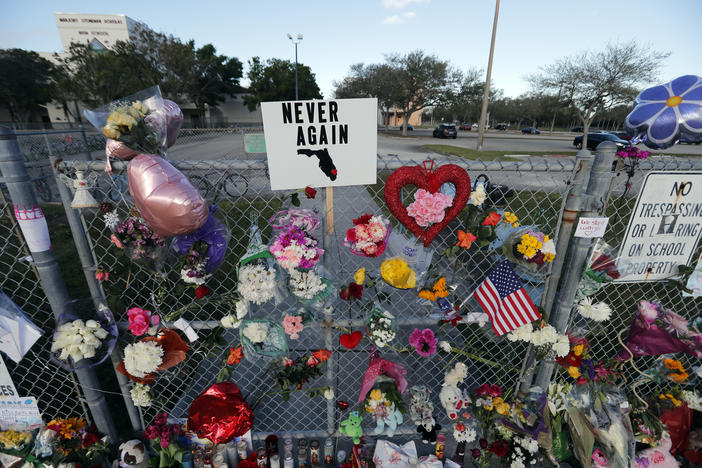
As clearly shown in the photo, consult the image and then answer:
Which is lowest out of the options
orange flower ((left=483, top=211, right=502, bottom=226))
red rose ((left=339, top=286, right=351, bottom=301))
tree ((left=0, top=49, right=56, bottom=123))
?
red rose ((left=339, top=286, right=351, bottom=301))

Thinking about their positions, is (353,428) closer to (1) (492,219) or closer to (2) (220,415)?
(2) (220,415)

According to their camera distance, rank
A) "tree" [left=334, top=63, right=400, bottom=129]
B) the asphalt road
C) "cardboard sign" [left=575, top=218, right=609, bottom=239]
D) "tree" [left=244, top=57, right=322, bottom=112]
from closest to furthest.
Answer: "cardboard sign" [left=575, top=218, right=609, bottom=239], the asphalt road, "tree" [left=334, top=63, right=400, bottom=129], "tree" [left=244, top=57, right=322, bottom=112]

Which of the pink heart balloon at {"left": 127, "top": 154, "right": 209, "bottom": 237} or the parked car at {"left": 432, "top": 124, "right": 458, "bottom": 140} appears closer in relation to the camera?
the pink heart balloon at {"left": 127, "top": 154, "right": 209, "bottom": 237}

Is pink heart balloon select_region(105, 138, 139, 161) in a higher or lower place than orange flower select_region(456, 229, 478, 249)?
higher

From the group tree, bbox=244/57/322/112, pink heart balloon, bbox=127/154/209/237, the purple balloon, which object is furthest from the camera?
tree, bbox=244/57/322/112

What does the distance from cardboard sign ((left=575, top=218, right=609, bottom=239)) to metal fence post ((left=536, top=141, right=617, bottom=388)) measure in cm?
7

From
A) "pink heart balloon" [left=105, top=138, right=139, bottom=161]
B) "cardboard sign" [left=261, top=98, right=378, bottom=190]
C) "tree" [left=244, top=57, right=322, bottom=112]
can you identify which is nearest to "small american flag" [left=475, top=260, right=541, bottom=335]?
"cardboard sign" [left=261, top=98, right=378, bottom=190]

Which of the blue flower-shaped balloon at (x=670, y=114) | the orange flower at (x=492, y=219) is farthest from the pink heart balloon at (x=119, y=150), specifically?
the blue flower-shaped balloon at (x=670, y=114)

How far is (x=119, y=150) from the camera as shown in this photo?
162cm

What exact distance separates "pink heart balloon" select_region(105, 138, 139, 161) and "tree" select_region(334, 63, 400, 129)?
3397cm

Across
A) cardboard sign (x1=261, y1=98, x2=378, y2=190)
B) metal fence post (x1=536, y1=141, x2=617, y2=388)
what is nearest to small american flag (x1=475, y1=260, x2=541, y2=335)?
metal fence post (x1=536, y1=141, x2=617, y2=388)

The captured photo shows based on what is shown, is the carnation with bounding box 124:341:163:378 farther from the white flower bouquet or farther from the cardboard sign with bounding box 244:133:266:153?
the cardboard sign with bounding box 244:133:266:153

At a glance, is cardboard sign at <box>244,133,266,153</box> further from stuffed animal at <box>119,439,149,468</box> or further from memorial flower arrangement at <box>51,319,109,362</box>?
stuffed animal at <box>119,439,149,468</box>

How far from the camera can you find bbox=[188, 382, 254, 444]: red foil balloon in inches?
75.2
